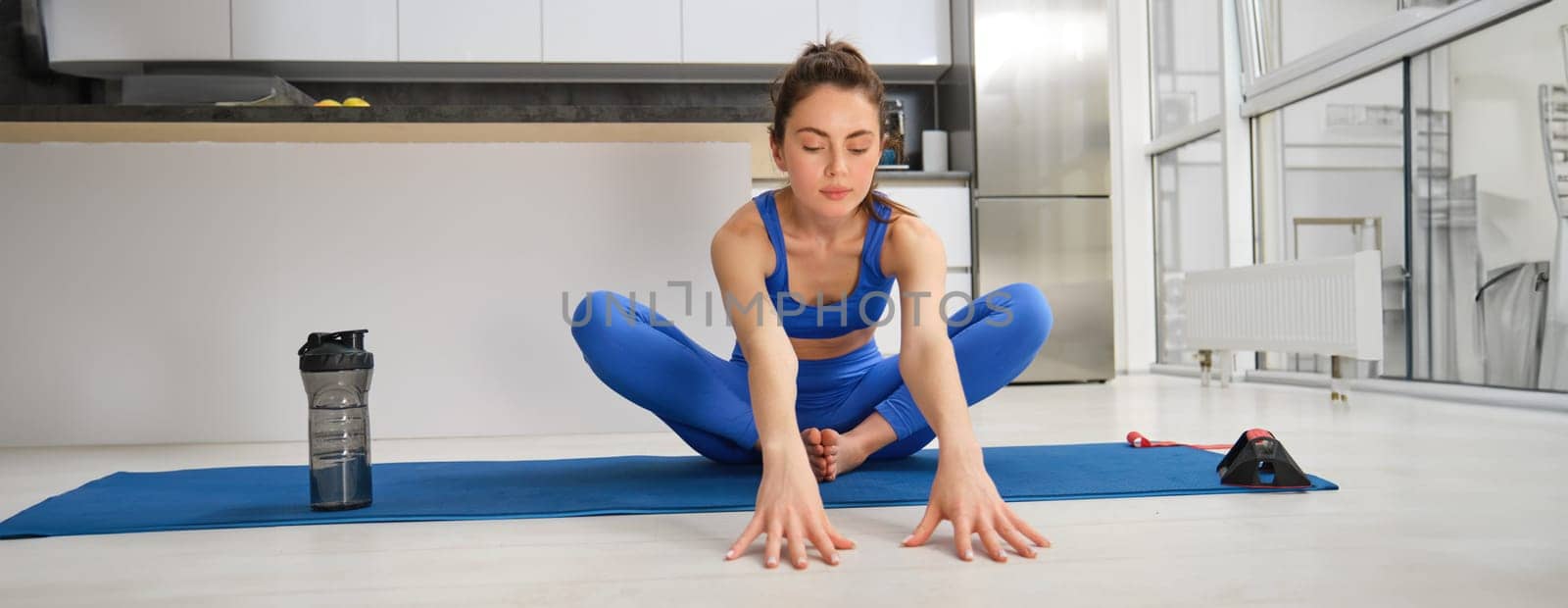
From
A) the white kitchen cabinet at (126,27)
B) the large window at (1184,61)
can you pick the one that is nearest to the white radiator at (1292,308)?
the large window at (1184,61)

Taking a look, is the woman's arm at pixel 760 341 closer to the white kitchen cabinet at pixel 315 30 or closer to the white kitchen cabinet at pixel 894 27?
the white kitchen cabinet at pixel 894 27

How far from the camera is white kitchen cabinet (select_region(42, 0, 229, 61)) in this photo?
15.1ft

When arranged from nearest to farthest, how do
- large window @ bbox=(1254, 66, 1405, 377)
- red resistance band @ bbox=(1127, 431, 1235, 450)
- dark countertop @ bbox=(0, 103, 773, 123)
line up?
red resistance band @ bbox=(1127, 431, 1235, 450) → dark countertop @ bbox=(0, 103, 773, 123) → large window @ bbox=(1254, 66, 1405, 377)

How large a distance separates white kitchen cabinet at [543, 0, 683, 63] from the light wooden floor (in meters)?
3.37

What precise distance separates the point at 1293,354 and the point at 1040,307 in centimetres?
311

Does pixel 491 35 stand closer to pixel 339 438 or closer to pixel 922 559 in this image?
pixel 339 438

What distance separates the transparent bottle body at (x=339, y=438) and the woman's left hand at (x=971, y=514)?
737 mm

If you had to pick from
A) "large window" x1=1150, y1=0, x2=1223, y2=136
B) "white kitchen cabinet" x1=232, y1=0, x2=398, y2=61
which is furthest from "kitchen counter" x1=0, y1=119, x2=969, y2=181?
"large window" x1=1150, y1=0, x2=1223, y2=136

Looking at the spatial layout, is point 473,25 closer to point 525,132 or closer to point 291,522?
point 525,132

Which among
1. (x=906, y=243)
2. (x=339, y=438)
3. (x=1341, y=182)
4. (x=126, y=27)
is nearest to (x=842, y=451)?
(x=906, y=243)

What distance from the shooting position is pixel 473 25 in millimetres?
4805

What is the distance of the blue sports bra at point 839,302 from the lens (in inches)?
63.7

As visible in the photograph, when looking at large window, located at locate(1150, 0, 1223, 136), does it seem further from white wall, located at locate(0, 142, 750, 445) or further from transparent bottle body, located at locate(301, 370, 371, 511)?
transparent bottle body, located at locate(301, 370, 371, 511)

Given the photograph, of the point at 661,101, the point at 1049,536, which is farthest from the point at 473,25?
the point at 1049,536
